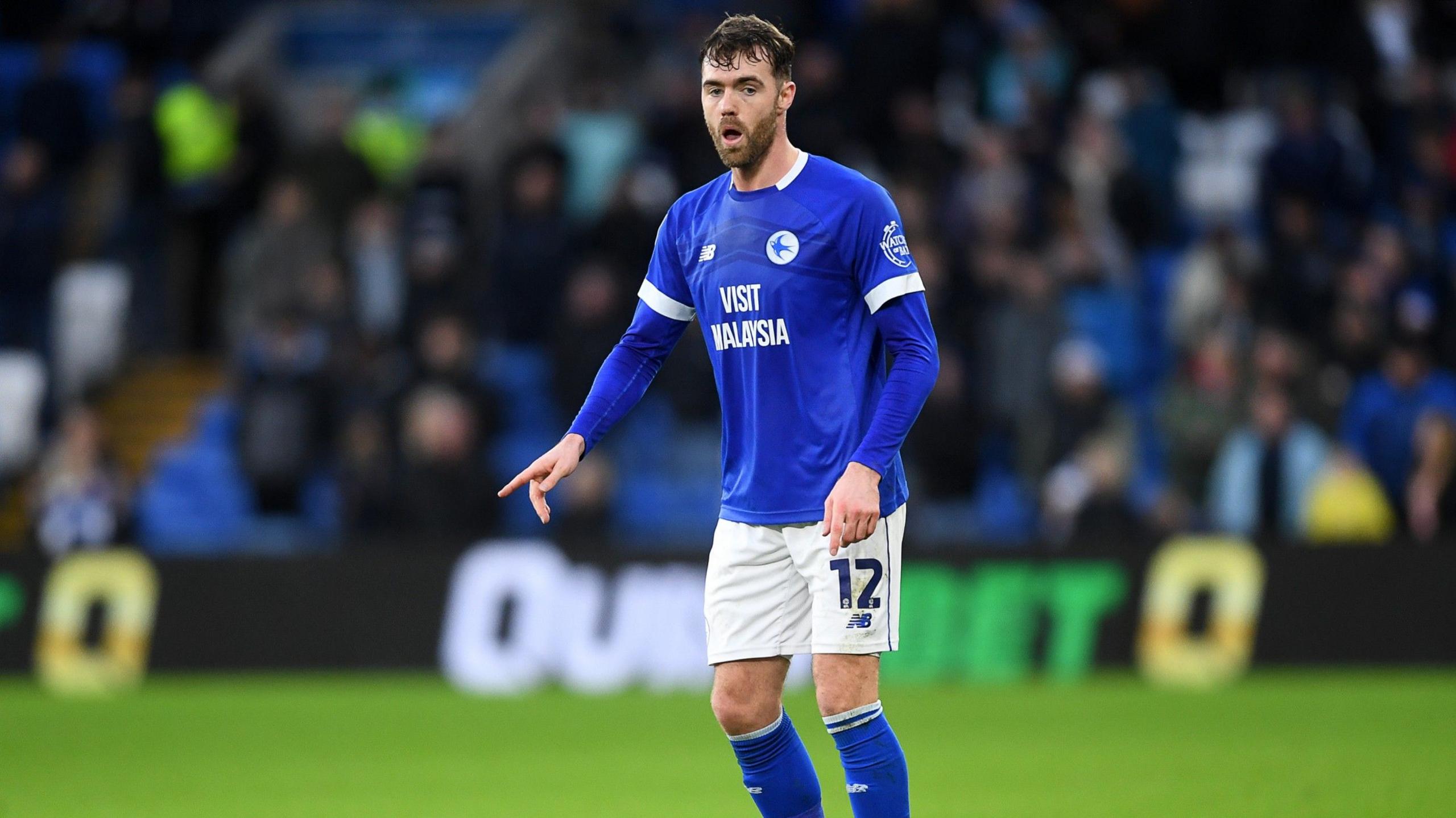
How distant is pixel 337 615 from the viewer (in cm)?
1600

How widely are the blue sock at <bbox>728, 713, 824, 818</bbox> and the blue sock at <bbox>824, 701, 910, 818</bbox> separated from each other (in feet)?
0.80

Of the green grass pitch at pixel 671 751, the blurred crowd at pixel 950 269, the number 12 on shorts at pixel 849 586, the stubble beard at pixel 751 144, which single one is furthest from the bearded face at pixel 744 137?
the blurred crowd at pixel 950 269

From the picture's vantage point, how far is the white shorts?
5.76 m

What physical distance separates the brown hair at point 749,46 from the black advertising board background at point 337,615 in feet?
31.3

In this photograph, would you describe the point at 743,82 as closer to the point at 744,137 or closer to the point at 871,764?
the point at 744,137

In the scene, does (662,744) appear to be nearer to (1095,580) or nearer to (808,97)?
(1095,580)

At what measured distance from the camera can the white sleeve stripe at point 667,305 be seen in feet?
20.7

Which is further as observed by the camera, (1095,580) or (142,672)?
(142,672)

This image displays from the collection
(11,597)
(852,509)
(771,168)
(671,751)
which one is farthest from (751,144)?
(11,597)

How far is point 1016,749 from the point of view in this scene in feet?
35.8

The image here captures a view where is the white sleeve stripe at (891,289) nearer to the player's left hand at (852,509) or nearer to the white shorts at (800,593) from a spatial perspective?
the player's left hand at (852,509)

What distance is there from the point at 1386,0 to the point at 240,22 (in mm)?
12608

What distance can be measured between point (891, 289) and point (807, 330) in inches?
11.4

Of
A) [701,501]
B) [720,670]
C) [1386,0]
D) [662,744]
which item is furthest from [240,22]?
[720,670]
